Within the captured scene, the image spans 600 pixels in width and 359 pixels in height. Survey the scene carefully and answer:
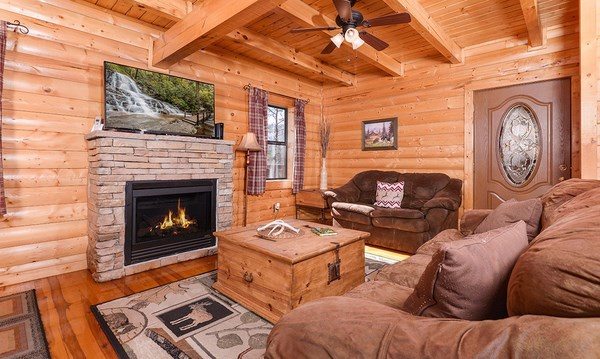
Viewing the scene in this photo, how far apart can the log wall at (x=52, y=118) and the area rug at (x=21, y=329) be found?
0.56 metres

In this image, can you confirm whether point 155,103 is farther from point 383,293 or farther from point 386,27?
point 383,293

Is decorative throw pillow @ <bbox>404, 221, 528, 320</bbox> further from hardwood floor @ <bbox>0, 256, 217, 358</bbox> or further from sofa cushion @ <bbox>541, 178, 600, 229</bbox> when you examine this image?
hardwood floor @ <bbox>0, 256, 217, 358</bbox>

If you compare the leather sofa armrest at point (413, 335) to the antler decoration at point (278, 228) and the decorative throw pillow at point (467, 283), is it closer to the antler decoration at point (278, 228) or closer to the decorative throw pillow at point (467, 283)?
the decorative throw pillow at point (467, 283)

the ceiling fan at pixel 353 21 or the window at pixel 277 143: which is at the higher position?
the ceiling fan at pixel 353 21

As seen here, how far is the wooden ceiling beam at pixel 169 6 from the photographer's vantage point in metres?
2.74

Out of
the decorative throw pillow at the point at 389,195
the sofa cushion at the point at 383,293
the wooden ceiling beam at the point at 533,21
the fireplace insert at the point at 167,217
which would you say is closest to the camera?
the sofa cushion at the point at 383,293

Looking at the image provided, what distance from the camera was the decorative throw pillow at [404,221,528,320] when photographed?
0.79 metres

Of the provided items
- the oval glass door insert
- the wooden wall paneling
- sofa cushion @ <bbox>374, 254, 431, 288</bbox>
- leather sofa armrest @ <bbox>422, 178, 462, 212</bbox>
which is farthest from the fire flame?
the oval glass door insert

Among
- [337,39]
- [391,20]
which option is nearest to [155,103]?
[337,39]

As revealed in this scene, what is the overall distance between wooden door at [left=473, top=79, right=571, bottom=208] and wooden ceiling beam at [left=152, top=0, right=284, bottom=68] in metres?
3.18

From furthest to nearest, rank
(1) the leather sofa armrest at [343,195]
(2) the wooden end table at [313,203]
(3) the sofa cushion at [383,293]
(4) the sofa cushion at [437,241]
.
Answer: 1. (2) the wooden end table at [313,203]
2. (1) the leather sofa armrest at [343,195]
3. (4) the sofa cushion at [437,241]
4. (3) the sofa cushion at [383,293]

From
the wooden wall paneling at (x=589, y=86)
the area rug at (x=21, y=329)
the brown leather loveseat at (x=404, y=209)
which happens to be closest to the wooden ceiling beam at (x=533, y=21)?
the wooden wall paneling at (x=589, y=86)

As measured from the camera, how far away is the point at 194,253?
3.37 metres

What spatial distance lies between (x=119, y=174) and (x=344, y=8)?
249 centimetres
